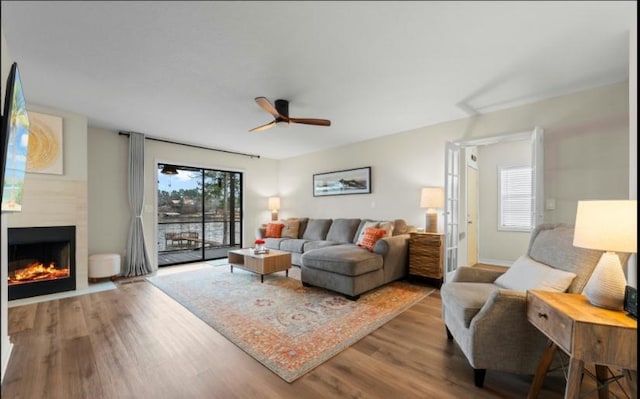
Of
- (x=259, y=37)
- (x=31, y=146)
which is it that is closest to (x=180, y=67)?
(x=259, y=37)

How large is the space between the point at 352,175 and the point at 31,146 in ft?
15.2

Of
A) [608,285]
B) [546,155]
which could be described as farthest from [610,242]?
[546,155]

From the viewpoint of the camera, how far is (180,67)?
94.8 inches

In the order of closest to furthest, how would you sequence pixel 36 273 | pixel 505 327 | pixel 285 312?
pixel 505 327 → pixel 285 312 → pixel 36 273

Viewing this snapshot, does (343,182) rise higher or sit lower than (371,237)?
higher

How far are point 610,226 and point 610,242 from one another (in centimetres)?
8

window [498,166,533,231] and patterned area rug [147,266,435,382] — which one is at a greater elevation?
window [498,166,533,231]

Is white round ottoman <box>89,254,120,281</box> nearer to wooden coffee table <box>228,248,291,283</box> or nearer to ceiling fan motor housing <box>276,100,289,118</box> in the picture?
wooden coffee table <box>228,248,291,283</box>

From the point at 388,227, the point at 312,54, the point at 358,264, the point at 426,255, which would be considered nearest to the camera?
the point at 312,54

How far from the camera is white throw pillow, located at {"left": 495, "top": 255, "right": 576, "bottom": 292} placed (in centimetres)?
169

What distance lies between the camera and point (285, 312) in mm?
2809

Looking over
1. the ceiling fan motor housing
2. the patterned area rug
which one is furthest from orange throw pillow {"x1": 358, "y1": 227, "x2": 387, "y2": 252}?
the ceiling fan motor housing

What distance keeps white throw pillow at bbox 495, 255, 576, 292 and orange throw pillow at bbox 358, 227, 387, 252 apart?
1.66 metres

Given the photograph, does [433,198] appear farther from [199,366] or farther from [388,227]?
[199,366]
